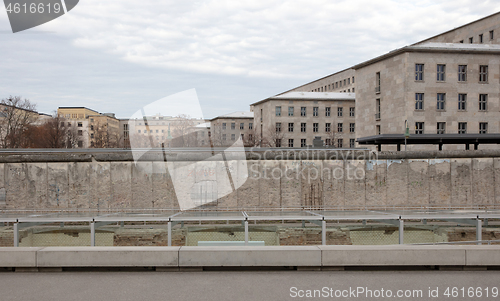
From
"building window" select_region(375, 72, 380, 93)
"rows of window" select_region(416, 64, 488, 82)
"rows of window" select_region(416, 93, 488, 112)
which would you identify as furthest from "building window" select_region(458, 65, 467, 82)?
"building window" select_region(375, 72, 380, 93)

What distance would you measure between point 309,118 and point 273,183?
2175 inches

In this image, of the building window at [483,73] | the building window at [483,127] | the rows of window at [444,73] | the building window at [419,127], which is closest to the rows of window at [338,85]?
the building window at [483,73]

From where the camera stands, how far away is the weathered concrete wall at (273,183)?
63.7ft

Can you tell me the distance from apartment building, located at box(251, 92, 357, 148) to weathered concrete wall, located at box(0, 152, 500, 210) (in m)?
51.8

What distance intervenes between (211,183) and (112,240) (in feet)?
20.6

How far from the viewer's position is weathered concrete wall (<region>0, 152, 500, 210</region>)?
19.4m

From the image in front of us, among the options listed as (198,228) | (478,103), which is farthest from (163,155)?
(478,103)

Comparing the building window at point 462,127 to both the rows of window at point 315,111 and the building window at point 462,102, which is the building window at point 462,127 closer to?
the building window at point 462,102

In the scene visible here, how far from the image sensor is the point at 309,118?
242ft

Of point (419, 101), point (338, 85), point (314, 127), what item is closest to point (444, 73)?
point (419, 101)

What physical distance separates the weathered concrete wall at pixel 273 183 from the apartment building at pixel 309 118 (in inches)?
2039

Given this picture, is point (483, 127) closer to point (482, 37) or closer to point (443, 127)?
point (443, 127)

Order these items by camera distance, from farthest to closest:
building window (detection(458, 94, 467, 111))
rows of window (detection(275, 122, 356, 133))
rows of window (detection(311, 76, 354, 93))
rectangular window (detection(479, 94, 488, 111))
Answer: rows of window (detection(311, 76, 354, 93)), rows of window (detection(275, 122, 356, 133)), rectangular window (detection(479, 94, 488, 111)), building window (detection(458, 94, 467, 111))

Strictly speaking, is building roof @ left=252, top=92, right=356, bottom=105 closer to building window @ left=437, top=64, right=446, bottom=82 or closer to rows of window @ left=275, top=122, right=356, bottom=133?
rows of window @ left=275, top=122, right=356, bottom=133
